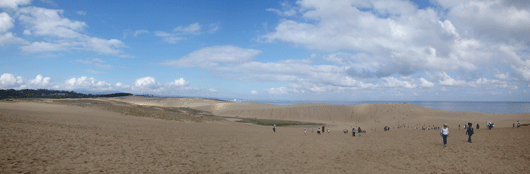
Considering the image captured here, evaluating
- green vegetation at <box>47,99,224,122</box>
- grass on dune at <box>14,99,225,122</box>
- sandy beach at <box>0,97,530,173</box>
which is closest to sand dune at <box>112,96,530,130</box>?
grass on dune at <box>14,99,225,122</box>

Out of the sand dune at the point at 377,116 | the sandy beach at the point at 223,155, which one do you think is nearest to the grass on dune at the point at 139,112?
the sand dune at the point at 377,116

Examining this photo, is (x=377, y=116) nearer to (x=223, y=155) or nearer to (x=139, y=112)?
(x=139, y=112)

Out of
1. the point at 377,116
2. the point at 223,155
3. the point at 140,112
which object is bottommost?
the point at 377,116

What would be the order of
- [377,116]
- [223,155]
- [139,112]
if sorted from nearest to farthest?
[223,155]
[139,112]
[377,116]

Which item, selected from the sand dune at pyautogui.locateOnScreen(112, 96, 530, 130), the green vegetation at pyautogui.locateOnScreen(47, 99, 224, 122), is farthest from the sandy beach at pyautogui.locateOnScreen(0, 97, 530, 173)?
the sand dune at pyautogui.locateOnScreen(112, 96, 530, 130)

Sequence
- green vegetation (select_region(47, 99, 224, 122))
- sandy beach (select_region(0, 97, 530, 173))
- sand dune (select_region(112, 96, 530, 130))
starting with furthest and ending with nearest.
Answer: sand dune (select_region(112, 96, 530, 130)), green vegetation (select_region(47, 99, 224, 122)), sandy beach (select_region(0, 97, 530, 173))

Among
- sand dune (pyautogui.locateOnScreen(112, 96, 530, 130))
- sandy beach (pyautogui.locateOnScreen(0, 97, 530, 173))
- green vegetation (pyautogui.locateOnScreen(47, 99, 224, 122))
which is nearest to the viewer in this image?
sandy beach (pyautogui.locateOnScreen(0, 97, 530, 173))

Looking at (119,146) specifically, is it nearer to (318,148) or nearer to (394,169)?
(318,148)

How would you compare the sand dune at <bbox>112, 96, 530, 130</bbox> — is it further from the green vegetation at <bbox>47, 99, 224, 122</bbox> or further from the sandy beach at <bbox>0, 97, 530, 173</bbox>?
the sandy beach at <bbox>0, 97, 530, 173</bbox>

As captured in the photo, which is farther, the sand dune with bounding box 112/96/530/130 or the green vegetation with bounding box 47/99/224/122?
the sand dune with bounding box 112/96/530/130

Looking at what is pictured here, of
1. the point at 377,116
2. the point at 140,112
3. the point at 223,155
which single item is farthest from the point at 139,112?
the point at 377,116

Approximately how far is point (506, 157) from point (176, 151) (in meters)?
18.4

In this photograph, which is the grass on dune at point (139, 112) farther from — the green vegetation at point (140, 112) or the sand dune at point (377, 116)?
the sand dune at point (377, 116)

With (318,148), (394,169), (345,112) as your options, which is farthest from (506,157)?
(345,112)
